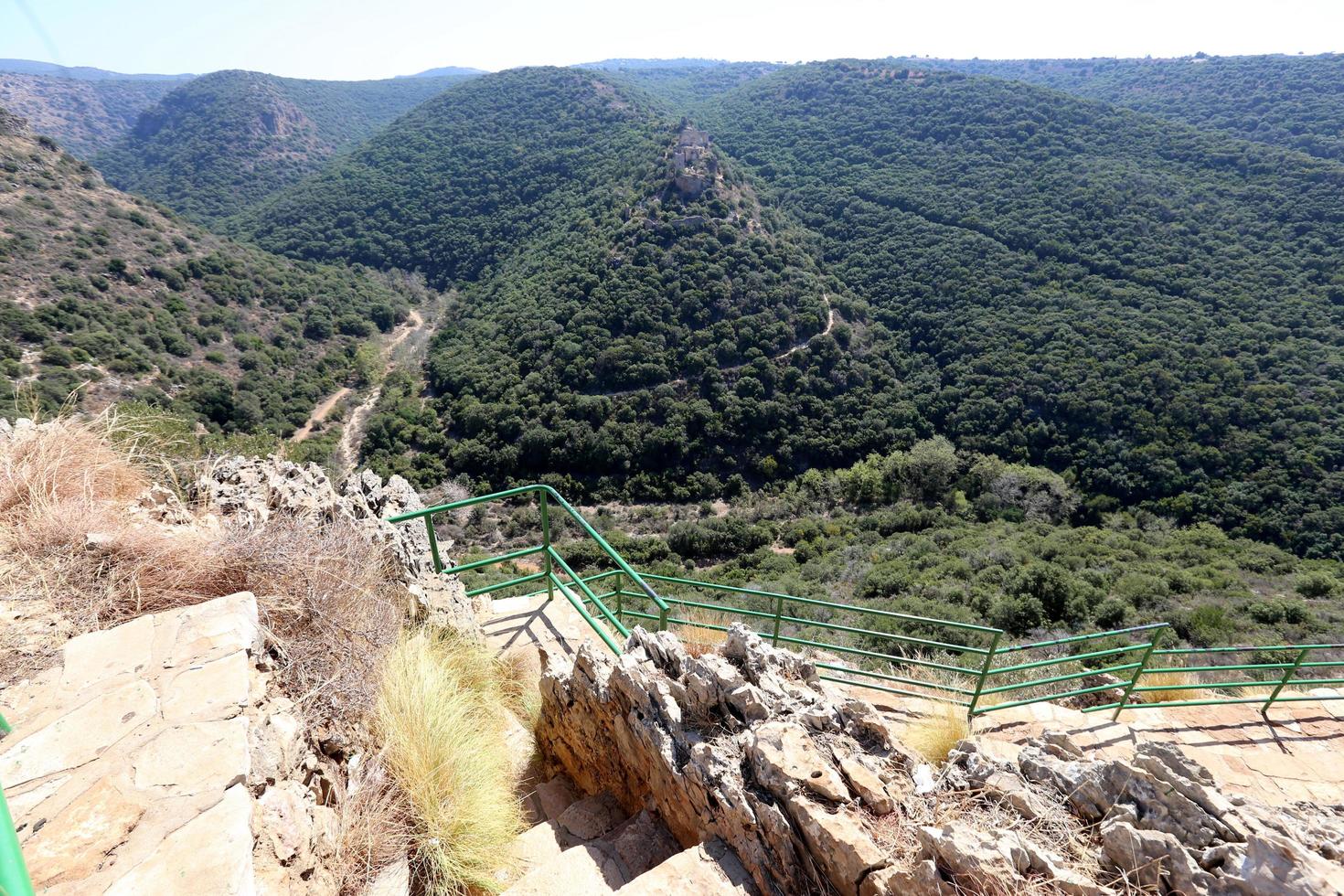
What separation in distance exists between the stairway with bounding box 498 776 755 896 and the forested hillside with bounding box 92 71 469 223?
9296cm

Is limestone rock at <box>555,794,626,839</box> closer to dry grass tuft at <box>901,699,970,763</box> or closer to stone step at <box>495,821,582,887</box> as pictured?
stone step at <box>495,821,582,887</box>

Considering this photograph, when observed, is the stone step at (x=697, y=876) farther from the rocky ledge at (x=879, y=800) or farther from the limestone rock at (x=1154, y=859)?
the limestone rock at (x=1154, y=859)

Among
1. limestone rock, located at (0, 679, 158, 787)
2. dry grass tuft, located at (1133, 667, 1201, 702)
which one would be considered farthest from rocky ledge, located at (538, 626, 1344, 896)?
dry grass tuft, located at (1133, 667, 1201, 702)

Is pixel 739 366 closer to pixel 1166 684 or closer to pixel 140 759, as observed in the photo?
pixel 1166 684

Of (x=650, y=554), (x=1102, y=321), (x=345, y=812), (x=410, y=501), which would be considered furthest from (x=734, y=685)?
(x=1102, y=321)

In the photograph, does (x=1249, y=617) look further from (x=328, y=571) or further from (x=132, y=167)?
Answer: (x=132, y=167)

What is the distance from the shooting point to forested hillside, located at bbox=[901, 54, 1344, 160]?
190 feet

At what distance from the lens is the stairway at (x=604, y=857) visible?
9.94 ft

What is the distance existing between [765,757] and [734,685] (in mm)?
591

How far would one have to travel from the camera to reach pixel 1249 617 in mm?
Answer: 15758

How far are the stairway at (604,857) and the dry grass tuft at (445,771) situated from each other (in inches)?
7.8

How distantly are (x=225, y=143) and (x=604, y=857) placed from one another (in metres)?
116

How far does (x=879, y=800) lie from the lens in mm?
3252

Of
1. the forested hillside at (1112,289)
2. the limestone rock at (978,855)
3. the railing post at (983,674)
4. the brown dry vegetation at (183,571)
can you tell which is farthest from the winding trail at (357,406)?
the forested hillside at (1112,289)
